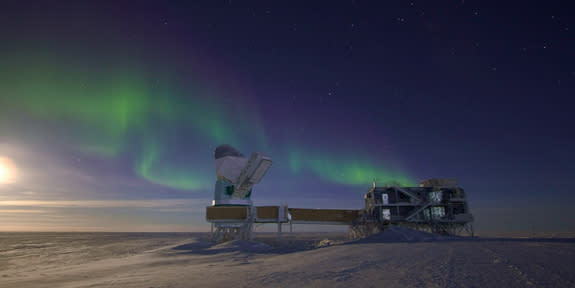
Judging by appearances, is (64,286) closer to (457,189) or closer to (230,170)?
(230,170)

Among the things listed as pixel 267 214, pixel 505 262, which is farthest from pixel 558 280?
pixel 267 214

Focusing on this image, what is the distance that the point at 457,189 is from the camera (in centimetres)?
5012

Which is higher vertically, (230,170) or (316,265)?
(230,170)

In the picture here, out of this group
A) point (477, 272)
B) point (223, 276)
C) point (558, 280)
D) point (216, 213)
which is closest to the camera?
point (558, 280)

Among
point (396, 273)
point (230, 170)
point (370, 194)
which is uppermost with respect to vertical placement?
point (230, 170)

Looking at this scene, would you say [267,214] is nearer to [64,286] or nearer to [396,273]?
[64,286]

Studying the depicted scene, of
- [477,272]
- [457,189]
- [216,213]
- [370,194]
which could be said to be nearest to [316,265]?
[477,272]

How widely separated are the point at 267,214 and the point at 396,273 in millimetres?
36511

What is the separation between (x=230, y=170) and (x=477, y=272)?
39028mm

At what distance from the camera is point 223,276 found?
45.3 ft

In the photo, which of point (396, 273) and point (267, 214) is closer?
point (396, 273)

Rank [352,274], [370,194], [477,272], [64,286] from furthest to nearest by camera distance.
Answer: [370,194]
[64,286]
[352,274]
[477,272]

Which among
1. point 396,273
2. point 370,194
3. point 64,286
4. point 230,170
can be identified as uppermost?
point 230,170

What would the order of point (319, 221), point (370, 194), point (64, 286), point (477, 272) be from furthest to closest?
point (370, 194) < point (319, 221) < point (64, 286) < point (477, 272)
